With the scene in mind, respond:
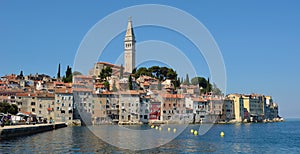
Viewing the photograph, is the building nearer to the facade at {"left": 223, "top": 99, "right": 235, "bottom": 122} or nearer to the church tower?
the facade at {"left": 223, "top": 99, "right": 235, "bottom": 122}

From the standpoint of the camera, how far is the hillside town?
7894 cm

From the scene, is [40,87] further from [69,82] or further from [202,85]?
[202,85]

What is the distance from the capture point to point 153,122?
8594 centimetres

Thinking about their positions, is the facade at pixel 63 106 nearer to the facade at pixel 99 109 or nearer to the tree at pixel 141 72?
the facade at pixel 99 109

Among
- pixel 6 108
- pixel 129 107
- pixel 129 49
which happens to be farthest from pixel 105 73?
pixel 6 108

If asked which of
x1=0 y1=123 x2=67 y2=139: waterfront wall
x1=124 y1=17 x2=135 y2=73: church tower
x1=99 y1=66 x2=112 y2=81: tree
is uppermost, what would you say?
x1=124 y1=17 x2=135 y2=73: church tower

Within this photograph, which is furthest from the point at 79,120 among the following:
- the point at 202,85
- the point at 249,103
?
the point at 249,103

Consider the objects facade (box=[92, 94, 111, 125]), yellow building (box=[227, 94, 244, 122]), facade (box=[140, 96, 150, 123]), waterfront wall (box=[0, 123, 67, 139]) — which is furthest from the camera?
yellow building (box=[227, 94, 244, 122])

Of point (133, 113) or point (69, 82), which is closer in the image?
point (133, 113)

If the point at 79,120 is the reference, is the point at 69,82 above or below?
above

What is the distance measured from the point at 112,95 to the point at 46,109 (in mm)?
14611

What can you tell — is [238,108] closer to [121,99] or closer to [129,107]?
[129,107]

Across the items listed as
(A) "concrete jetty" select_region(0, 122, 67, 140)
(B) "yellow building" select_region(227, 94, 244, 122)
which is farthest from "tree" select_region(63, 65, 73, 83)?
(B) "yellow building" select_region(227, 94, 244, 122)

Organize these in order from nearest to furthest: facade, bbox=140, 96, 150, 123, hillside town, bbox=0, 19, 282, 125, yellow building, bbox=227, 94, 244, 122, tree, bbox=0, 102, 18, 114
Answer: tree, bbox=0, 102, 18, 114 < hillside town, bbox=0, 19, 282, 125 < facade, bbox=140, 96, 150, 123 < yellow building, bbox=227, 94, 244, 122
